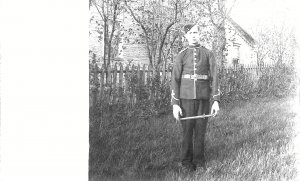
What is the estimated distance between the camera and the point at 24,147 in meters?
2.97

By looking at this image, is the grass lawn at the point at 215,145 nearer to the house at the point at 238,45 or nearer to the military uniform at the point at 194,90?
the military uniform at the point at 194,90

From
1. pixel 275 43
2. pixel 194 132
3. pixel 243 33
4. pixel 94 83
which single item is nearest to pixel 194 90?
pixel 194 132

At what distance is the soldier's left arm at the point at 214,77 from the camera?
2785 millimetres

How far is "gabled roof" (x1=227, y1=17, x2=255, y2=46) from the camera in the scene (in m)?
2.82

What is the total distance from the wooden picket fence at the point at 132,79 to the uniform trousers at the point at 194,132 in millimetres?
232

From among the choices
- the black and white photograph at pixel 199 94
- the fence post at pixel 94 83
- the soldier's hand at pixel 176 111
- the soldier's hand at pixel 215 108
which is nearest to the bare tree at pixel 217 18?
the black and white photograph at pixel 199 94

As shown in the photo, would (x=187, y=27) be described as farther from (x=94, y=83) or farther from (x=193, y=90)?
(x=94, y=83)

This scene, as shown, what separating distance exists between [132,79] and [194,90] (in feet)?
2.30

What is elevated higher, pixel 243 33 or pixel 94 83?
pixel 243 33

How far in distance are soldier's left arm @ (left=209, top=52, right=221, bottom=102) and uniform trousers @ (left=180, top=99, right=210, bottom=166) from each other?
0.10m

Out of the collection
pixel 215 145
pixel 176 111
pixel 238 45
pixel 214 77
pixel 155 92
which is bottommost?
pixel 215 145

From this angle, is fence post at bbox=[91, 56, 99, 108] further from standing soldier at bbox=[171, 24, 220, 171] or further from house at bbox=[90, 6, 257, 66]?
standing soldier at bbox=[171, 24, 220, 171]

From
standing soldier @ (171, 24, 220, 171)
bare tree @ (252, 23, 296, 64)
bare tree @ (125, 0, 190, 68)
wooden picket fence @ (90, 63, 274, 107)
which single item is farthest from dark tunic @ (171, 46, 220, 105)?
bare tree @ (252, 23, 296, 64)

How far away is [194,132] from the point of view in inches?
114
